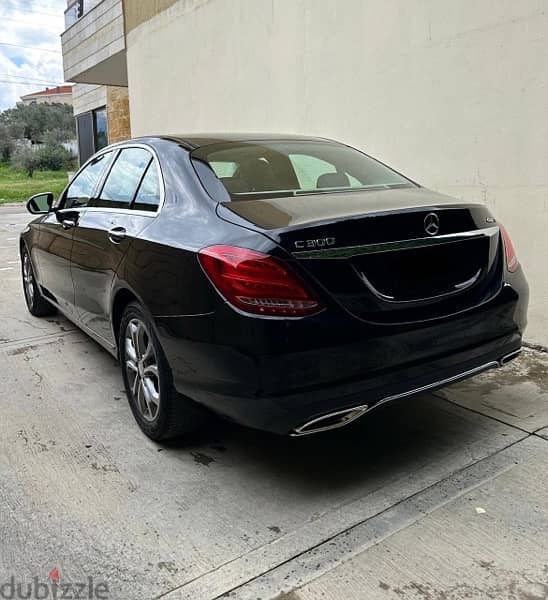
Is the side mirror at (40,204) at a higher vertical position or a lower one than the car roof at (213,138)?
lower

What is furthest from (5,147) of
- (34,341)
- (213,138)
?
(213,138)

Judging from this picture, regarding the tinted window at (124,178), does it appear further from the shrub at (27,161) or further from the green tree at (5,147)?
the green tree at (5,147)

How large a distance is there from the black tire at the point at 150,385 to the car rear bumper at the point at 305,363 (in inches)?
9.0

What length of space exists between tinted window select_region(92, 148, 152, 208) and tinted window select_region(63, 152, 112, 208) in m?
0.22

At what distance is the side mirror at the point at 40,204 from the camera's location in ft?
16.3

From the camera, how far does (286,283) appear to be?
2307 mm

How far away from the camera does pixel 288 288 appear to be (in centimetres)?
230

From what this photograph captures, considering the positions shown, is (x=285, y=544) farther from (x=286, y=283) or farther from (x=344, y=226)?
(x=344, y=226)

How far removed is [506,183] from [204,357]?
9.72ft

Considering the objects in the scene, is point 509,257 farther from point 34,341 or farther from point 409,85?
point 34,341

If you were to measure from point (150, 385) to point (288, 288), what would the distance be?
3.75ft

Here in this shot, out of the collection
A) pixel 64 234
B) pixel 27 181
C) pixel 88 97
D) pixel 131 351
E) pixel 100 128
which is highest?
pixel 88 97

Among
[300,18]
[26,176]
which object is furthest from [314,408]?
[26,176]

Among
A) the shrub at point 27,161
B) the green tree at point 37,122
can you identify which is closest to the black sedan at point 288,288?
the shrub at point 27,161
